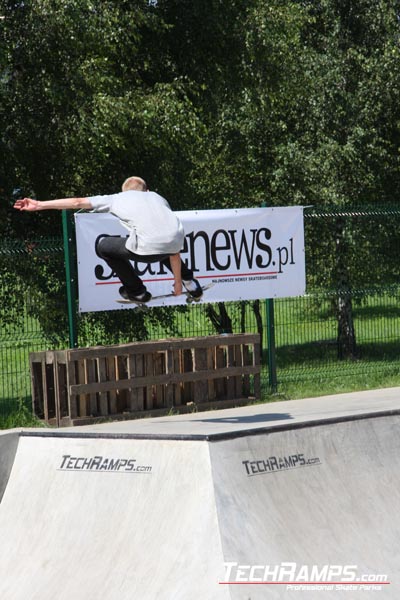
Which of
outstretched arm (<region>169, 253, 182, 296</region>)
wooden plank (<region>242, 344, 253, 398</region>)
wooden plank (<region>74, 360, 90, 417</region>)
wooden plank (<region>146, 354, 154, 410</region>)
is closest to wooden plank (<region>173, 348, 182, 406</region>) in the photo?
wooden plank (<region>146, 354, 154, 410</region>)

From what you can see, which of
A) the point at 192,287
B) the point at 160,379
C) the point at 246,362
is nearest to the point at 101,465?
the point at 192,287

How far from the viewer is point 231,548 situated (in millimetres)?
6258

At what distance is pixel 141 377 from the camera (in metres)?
11.2

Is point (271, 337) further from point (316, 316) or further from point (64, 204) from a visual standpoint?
point (64, 204)

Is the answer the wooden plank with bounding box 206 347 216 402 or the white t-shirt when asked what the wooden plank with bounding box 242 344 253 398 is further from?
the white t-shirt

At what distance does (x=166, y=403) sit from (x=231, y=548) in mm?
5270

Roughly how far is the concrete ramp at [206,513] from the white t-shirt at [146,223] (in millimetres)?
1524

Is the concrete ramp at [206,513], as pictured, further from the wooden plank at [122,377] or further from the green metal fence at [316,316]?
the green metal fence at [316,316]

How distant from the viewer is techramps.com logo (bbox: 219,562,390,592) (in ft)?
19.8

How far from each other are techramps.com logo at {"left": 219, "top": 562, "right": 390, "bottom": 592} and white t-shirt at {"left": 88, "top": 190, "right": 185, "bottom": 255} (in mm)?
2699

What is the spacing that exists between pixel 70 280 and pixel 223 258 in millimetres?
2103

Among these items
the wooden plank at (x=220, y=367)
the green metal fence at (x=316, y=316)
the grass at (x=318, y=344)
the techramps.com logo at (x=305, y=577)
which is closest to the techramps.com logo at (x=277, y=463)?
the techramps.com logo at (x=305, y=577)

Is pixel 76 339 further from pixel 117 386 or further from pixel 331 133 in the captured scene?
pixel 331 133

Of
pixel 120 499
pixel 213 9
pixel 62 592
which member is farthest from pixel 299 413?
pixel 213 9
